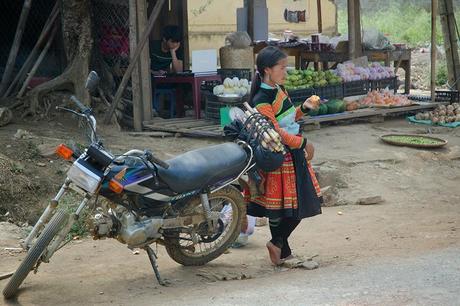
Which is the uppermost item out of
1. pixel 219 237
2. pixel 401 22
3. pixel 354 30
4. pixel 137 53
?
pixel 401 22

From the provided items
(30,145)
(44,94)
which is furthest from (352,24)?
(30,145)

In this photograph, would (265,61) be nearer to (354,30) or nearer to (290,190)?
(290,190)

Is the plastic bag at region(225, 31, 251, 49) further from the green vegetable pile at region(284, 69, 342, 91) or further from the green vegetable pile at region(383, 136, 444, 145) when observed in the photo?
the green vegetable pile at region(383, 136, 444, 145)

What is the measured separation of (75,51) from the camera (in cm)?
1061

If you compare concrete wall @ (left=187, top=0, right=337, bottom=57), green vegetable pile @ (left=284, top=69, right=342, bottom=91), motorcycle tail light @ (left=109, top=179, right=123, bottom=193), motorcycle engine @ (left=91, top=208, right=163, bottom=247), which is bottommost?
motorcycle engine @ (left=91, top=208, right=163, bottom=247)

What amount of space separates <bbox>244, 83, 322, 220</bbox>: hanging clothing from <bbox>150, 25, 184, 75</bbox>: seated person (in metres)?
6.49

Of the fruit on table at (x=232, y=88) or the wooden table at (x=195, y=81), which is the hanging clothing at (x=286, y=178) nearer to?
the fruit on table at (x=232, y=88)

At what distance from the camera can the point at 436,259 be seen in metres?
5.20

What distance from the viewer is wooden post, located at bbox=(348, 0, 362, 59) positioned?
1276 centimetres

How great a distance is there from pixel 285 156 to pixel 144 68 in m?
5.54

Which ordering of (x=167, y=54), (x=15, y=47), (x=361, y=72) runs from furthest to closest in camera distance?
(x=361, y=72)
(x=167, y=54)
(x=15, y=47)

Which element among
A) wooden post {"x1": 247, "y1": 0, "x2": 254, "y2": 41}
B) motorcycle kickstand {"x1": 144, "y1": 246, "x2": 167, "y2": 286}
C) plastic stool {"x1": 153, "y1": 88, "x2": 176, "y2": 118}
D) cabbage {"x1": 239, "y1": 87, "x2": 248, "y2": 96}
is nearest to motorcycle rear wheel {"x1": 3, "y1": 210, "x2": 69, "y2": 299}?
motorcycle kickstand {"x1": 144, "y1": 246, "x2": 167, "y2": 286}

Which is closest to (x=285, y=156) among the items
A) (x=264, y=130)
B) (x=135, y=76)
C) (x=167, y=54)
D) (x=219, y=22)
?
(x=264, y=130)

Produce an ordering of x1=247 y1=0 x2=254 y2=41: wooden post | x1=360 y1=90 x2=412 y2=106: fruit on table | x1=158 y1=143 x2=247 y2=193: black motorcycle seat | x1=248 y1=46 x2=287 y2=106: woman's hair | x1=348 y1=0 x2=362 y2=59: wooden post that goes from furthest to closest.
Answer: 1. x1=348 y1=0 x2=362 y2=59: wooden post
2. x1=247 y1=0 x2=254 y2=41: wooden post
3. x1=360 y1=90 x2=412 y2=106: fruit on table
4. x1=248 y1=46 x2=287 y2=106: woman's hair
5. x1=158 y1=143 x2=247 y2=193: black motorcycle seat
